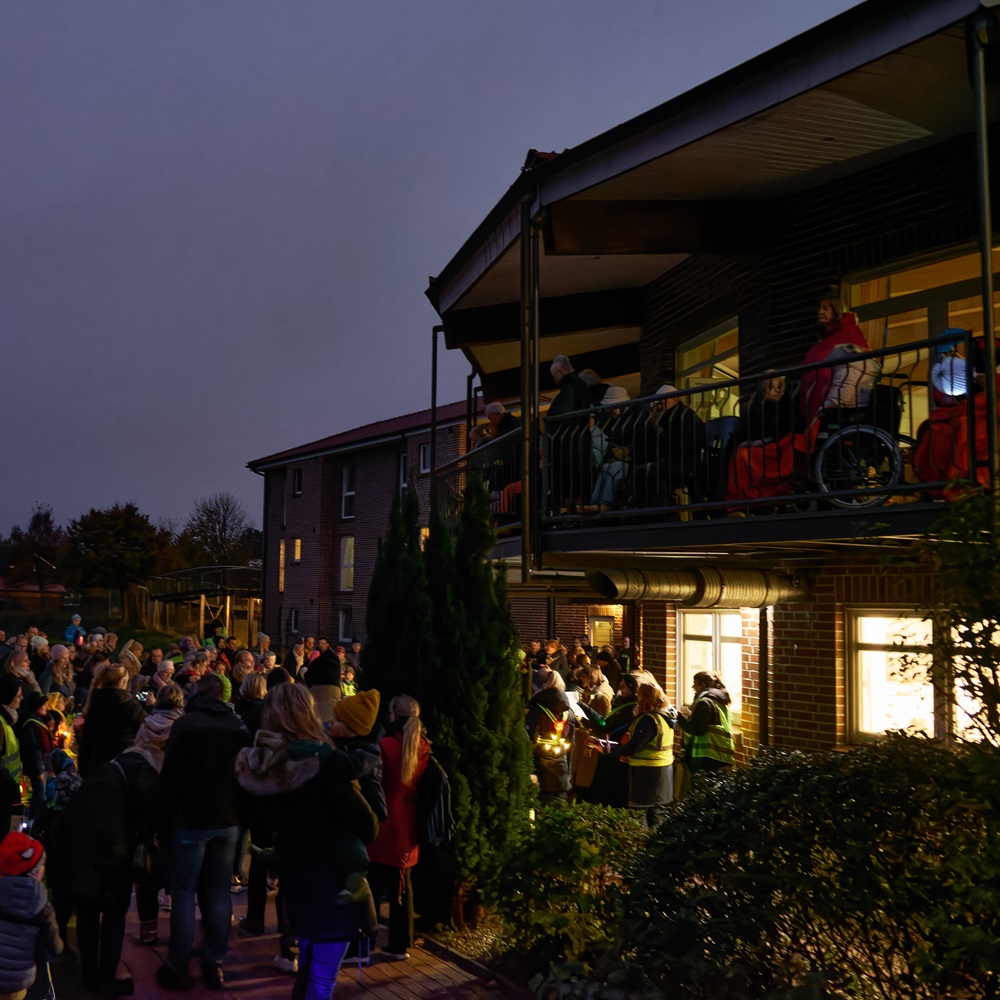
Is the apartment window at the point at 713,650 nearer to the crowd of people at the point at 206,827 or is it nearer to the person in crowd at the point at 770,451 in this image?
the person in crowd at the point at 770,451

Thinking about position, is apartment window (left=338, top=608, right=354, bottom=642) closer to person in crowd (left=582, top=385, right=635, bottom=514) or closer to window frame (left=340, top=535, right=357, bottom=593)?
window frame (left=340, top=535, right=357, bottom=593)

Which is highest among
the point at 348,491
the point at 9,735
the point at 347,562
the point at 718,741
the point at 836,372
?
the point at 348,491

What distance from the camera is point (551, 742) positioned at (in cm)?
1067

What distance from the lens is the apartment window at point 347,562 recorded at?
43.6 metres

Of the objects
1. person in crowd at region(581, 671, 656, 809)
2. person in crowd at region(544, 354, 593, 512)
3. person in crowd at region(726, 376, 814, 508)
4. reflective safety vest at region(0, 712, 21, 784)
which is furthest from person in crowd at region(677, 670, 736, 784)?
reflective safety vest at region(0, 712, 21, 784)

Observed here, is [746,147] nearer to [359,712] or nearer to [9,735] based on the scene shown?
[359,712]

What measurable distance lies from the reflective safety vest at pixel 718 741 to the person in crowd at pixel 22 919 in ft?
20.8

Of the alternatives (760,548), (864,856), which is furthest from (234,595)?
(864,856)

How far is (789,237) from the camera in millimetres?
10266

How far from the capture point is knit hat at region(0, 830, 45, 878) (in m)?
5.15

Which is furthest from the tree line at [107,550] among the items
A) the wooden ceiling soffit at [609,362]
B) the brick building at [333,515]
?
the wooden ceiling soffit at [609,362]

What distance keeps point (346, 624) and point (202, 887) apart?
37138 mm

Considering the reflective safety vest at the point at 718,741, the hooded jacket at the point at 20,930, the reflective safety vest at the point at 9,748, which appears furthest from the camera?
the reflective safety vest at the point at 718,741

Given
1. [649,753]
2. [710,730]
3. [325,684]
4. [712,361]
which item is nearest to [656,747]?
[649,753]
